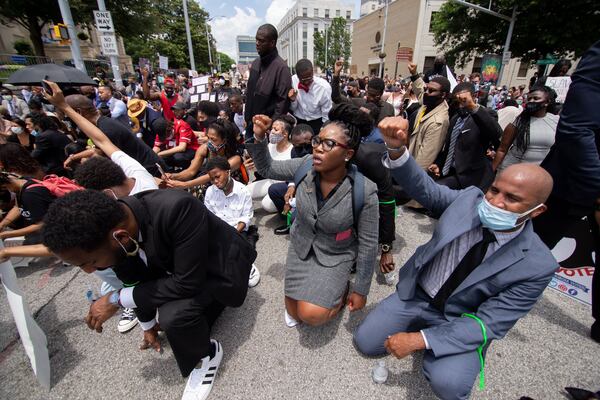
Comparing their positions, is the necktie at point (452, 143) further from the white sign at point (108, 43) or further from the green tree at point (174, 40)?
the green tree at point (174, 40)

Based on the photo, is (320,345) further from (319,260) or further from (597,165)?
(597,165)

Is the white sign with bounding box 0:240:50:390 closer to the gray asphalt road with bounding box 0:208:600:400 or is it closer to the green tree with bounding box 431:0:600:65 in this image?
the gray asphalt road with bounding box 0:208:600:400

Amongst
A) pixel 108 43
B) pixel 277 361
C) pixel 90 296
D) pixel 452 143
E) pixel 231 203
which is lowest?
pixel 277 361

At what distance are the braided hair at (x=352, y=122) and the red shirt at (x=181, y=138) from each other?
3631 millimetres

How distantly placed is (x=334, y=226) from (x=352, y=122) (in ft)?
2.80

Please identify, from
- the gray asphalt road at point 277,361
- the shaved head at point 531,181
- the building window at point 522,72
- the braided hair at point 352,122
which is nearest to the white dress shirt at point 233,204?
the gray asphalt road at point 277,361

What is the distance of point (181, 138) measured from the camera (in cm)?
504

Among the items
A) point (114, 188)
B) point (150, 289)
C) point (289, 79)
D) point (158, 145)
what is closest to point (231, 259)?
point (150, 289)

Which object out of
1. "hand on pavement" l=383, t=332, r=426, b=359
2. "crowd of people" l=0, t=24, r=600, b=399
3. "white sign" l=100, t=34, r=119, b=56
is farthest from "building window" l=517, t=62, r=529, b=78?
"hand on pavement" l=383, t=332, r=426, b=359

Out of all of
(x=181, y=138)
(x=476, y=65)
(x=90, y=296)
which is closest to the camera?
(x=90, y=296)

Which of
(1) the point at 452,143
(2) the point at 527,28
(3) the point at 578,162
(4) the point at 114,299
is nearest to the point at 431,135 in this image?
(1) the point at 452,143

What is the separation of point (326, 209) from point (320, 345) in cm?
114

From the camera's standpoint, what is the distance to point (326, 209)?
2277 millimetres

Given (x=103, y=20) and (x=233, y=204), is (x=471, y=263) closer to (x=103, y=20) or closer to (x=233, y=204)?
(x=233, y=204)
